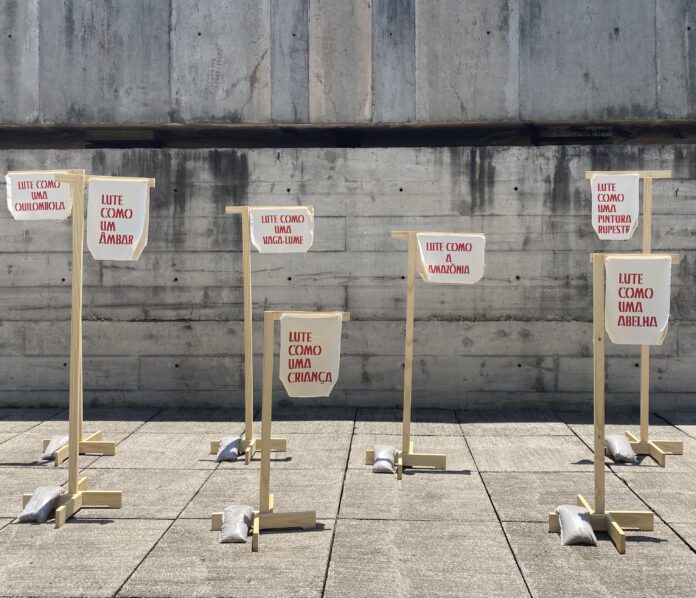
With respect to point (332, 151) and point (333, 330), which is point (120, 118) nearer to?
point (332, 151)

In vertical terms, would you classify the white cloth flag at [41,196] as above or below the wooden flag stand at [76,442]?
above

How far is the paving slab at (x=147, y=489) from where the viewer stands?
5.33m

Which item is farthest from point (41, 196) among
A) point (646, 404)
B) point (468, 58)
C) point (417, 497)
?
point (646, 404)

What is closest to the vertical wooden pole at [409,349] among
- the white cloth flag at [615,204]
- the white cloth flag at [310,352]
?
the white cloth flag at [310,352]

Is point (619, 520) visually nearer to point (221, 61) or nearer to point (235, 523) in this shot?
point (235, 523)

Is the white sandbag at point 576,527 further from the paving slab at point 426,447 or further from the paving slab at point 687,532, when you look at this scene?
the paving slab at point 426,447

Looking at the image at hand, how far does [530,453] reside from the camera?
709cm

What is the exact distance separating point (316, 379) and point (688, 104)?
750 cm

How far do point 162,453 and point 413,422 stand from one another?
10.5 ft

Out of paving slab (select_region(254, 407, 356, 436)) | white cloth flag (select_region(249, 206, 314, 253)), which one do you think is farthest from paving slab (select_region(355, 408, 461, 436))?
white cloth flag (select_region(249, 206, 314, 253))

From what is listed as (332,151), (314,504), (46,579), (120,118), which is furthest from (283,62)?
(46,579)

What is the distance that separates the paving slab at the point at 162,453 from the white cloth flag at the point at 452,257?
3.05m

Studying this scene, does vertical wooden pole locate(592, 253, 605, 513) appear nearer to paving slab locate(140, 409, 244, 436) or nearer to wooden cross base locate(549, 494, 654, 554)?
wooden cross base locate(549, 494, 654, 554)

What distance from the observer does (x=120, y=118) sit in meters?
9.44
